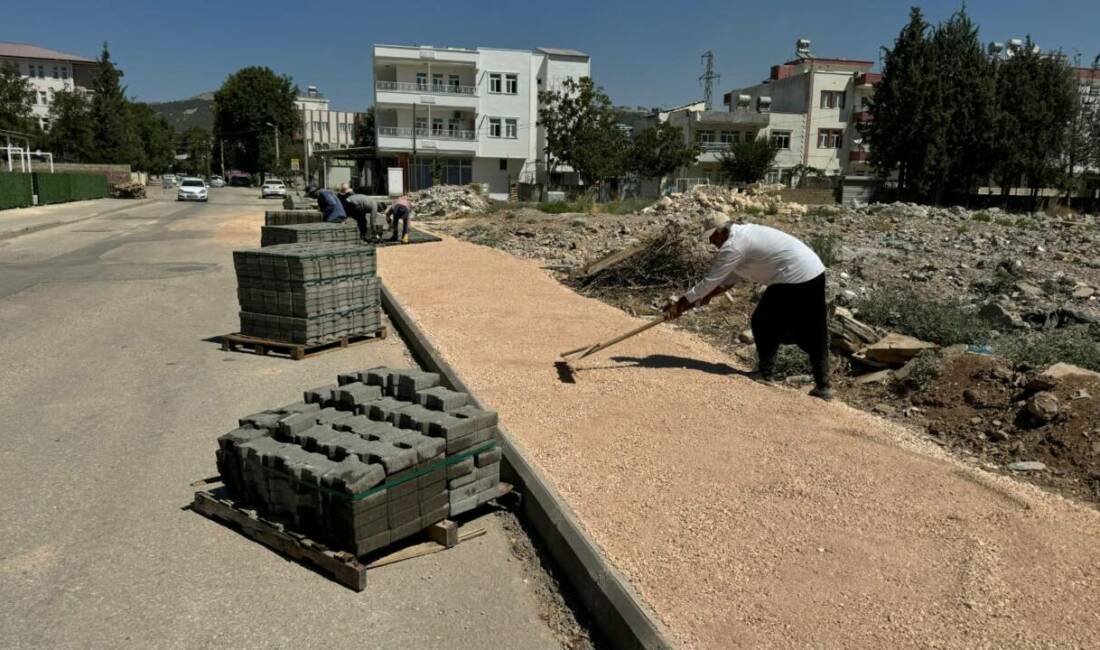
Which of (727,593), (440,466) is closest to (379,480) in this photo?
(440,466)

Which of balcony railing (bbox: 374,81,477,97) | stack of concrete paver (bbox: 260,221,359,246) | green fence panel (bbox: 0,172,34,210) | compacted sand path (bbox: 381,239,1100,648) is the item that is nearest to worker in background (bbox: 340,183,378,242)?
stack of concrete paver (bbox: 260,221,359,246)

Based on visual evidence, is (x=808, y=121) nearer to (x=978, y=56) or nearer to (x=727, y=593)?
(x=978, y=56)

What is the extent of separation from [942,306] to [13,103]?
69.7 meters

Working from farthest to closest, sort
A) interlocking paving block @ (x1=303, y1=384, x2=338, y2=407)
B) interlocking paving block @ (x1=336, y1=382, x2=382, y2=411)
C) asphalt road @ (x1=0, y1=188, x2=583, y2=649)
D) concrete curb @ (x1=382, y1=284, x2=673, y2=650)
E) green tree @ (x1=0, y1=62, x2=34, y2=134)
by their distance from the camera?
green tree @ (x1=0, y1=62, x2=34, y2=134) → interlocking paving block @ (x1=303, y1=384, x2=338, y2=407) → interlocking paving block @ (x1=336, y1=382, x2=382, y2=411) → asphalt road @ (x1=0, y1=188, x2=583, y2=649) → concrete curb @ (x1=382, y1=284, x2=673, y2=650)

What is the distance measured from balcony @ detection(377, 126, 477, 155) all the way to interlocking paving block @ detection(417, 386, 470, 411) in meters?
52.7

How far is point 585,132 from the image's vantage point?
53.7m

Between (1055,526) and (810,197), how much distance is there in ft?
A: 140

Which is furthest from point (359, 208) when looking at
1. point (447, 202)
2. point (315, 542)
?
point (447, 202)

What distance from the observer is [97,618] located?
11.2 ft

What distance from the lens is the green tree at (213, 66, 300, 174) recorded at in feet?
302

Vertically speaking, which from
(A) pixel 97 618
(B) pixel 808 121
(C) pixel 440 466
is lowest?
(A) pixel 97 618

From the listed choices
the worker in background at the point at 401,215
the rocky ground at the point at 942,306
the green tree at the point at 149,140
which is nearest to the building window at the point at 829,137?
the rocky ground at the point at 942,306

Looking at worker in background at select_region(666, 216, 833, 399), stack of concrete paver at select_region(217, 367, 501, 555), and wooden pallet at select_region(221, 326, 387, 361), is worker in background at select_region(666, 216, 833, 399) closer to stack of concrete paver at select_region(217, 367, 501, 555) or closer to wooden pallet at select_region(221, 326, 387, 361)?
stack of concrete paver at select_region(217, 367, 501, 555)

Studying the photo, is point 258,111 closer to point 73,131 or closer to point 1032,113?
point 73,131
